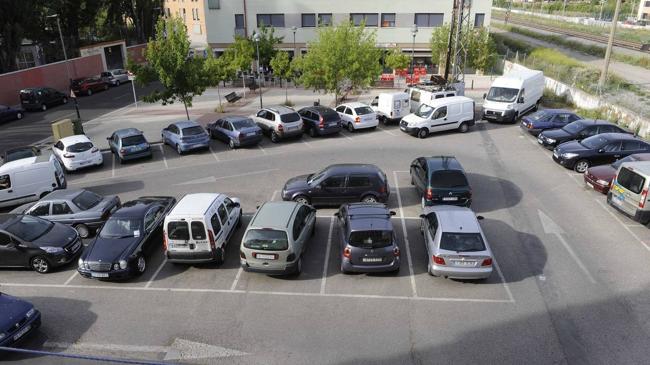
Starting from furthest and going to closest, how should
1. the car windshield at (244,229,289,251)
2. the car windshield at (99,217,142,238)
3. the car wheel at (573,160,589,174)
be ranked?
the car wheel at (573,160,589,174)
the car windshield at (99,217,142,238)
the car windshield at (244,229,289,251)

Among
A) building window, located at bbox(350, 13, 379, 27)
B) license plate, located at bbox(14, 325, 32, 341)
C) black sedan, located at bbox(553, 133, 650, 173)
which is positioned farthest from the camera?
building window, located at bbox(350, 13, 379, 27)

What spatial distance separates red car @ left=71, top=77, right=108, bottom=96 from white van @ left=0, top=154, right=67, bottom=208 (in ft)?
83.5

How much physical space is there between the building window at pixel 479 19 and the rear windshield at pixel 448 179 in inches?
1387

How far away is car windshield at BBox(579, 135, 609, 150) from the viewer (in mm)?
19500

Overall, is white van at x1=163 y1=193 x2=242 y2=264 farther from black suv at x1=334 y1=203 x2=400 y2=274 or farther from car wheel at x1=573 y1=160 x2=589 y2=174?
car wheel at x1=573 y1=160 x2=589 y2=174

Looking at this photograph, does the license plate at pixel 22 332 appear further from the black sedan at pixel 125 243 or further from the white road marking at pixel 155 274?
the white road marking at pixel 155 274

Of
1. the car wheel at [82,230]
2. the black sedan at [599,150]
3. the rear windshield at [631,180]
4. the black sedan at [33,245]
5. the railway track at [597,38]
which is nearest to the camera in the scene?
the black sedan at [33,245]

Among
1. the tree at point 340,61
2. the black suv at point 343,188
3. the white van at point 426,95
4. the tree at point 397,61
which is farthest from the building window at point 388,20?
the black suv at point 343,188

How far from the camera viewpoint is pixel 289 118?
24672 mm

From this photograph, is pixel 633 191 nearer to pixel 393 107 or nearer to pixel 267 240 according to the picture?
pixel 267 240

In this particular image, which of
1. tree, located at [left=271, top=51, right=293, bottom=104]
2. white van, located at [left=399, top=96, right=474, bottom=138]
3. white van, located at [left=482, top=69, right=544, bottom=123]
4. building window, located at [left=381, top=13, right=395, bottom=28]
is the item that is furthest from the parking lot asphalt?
building window, located at [left=381, top=13, right=395, bottom=28]

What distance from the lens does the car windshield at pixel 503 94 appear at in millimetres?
27297

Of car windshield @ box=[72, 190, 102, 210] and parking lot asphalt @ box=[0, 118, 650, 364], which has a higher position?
car windshield @ box=[72, 190, 102, 210]

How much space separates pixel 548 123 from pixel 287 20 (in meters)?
31.3
